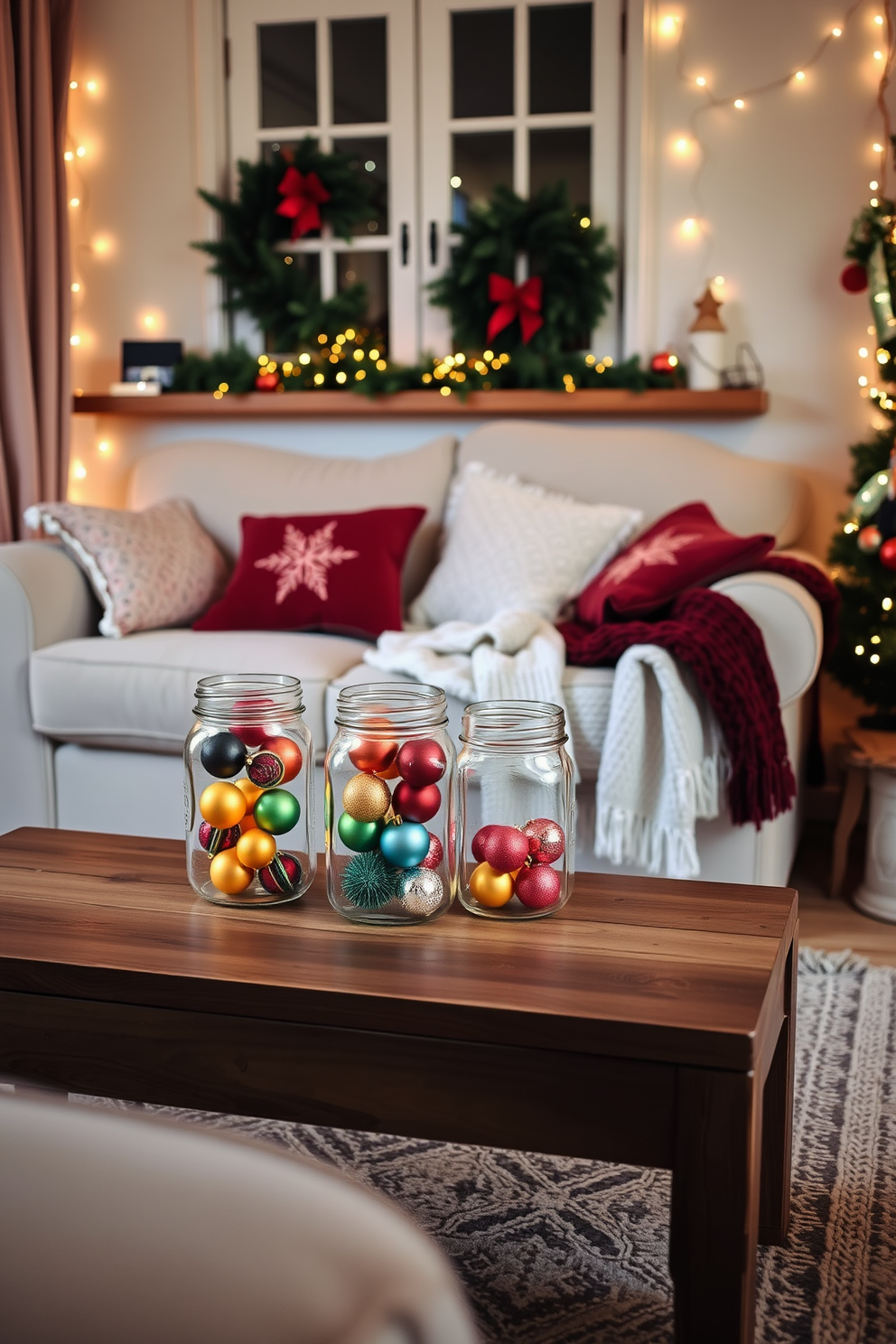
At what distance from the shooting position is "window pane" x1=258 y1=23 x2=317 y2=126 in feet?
12.1

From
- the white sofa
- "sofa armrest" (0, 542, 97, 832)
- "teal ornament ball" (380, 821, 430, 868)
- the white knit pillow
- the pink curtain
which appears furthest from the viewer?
the pink curtain

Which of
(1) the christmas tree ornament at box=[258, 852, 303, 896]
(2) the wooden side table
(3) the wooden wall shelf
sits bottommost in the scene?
(2) the wooden side table

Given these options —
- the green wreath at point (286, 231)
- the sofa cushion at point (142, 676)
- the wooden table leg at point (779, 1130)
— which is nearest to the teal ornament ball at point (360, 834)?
the wooden table leg at point (779, 1130)

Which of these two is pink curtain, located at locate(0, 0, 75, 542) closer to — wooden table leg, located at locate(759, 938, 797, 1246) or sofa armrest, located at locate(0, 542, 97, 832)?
sofa armrest, located at locate(0, 542, 97, 832)

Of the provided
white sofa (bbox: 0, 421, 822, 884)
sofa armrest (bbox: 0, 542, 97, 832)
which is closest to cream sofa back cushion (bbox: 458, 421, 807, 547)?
white sofa (bbox: 0, 421, 822, 884)

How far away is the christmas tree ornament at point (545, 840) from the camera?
4.14 ft

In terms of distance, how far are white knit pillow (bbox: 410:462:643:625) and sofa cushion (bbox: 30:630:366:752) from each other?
339 mm

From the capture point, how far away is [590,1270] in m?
1.42

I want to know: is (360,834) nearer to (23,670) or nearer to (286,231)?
(23,670)

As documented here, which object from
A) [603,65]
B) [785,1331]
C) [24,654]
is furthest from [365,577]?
[785,1331]

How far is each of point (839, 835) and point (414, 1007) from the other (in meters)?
1.99

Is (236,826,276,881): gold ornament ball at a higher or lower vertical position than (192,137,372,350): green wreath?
lower

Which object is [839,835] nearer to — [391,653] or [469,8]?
[391,653]

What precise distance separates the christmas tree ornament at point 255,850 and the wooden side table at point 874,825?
173 cm
